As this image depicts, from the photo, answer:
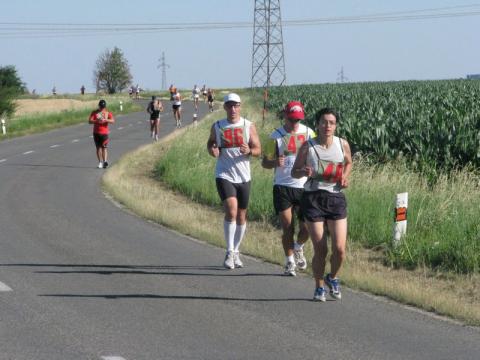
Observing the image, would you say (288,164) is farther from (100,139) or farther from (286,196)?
(100,139)

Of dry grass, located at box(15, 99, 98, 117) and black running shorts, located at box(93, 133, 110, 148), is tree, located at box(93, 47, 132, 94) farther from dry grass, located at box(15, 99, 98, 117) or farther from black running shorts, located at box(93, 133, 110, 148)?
black running shorts, located at box(93, 133, 110, 148)

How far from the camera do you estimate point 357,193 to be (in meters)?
15.7

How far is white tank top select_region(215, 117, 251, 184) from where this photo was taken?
11039 millimetres

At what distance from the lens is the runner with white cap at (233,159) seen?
36.1ft

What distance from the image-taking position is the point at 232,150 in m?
11.1

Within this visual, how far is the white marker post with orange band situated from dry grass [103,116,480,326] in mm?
335

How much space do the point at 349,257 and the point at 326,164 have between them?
3.49m

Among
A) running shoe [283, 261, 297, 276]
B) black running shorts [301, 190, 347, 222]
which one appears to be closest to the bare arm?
black running shorts [301, 190, 347, 222]

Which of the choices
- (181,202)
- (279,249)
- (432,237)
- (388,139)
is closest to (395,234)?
(432,237)

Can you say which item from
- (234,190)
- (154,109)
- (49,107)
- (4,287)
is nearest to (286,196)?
(234,190)

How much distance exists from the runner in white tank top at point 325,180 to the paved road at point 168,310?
638 mm

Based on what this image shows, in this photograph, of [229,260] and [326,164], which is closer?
[326,164]

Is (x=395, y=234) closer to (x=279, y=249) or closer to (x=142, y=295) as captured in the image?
(x=279, y=249)

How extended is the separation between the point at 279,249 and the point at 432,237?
6.14 ft
